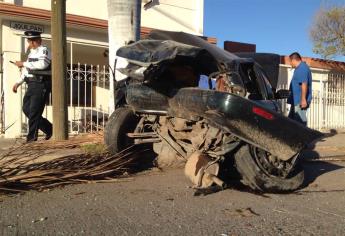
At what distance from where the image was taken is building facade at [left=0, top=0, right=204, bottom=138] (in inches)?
418

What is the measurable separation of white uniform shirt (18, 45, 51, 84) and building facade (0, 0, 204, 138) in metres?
1.79

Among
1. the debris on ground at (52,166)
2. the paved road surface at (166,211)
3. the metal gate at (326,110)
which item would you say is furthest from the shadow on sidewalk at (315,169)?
the metal gate at (326,110)

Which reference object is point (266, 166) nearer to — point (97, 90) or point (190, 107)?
point (190, 107)

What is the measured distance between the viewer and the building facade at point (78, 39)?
10.6 m

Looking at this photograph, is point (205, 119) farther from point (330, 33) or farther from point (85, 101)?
point (330, 33)

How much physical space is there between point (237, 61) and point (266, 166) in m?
1.47

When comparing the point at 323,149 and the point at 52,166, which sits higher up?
the point at 52,166

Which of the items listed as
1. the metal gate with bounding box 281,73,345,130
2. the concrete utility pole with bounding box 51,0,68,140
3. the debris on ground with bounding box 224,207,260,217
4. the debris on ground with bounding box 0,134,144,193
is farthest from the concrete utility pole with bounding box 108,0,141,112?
the metal gate with bounding box 281,73,345,130

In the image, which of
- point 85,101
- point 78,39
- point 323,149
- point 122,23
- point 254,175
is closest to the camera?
point 254,175

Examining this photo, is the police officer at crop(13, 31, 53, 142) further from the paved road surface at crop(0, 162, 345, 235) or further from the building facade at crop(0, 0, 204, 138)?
the paved road surface at crop(0, 162, 345, 235)

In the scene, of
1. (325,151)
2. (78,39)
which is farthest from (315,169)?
(78,39)

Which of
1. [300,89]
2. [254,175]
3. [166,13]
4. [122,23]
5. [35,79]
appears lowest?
[254,175]

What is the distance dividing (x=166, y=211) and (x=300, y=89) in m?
5.21

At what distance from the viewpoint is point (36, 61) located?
25.2 ft
